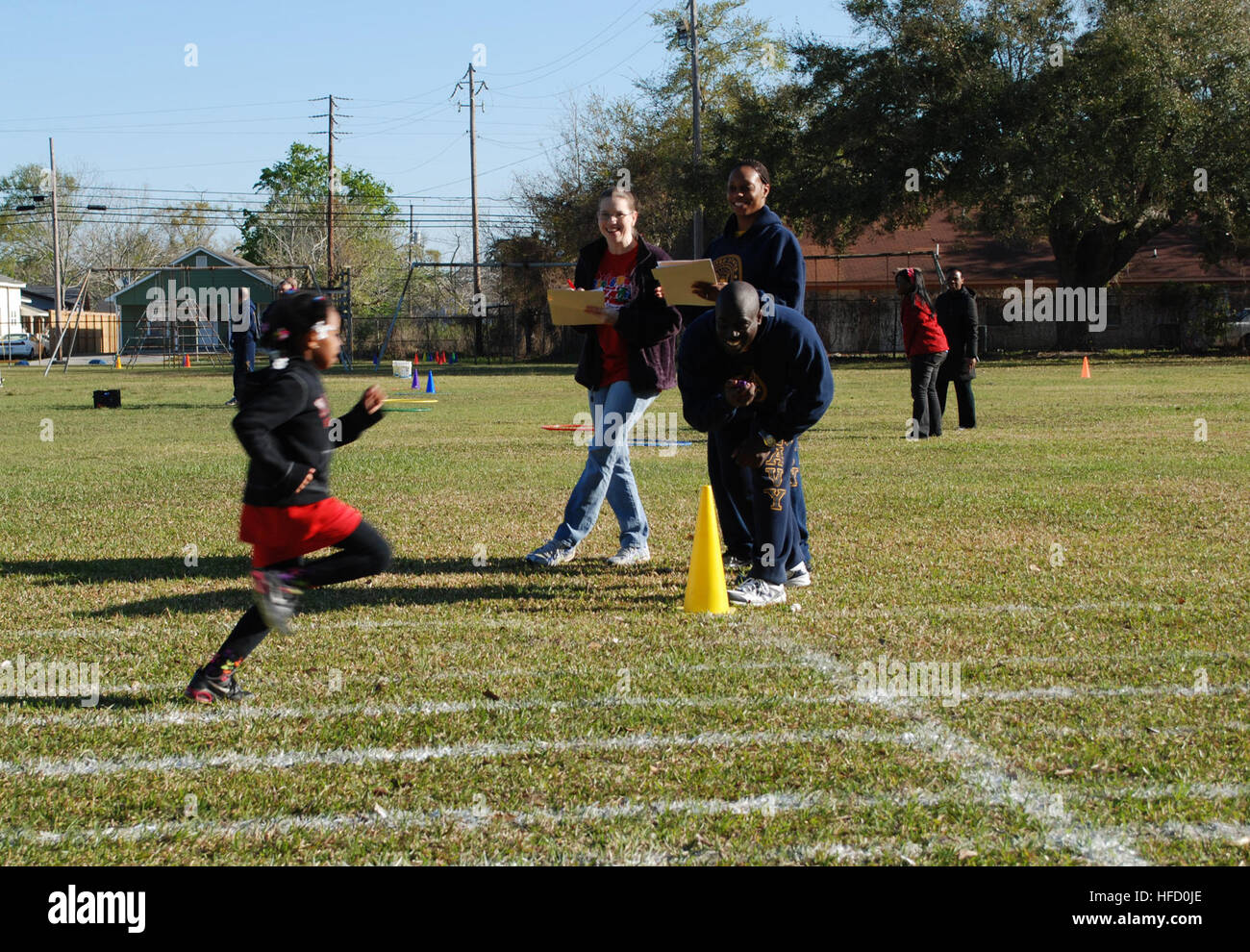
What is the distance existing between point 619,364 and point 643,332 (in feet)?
1.11

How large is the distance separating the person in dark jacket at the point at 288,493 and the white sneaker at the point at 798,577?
2.71 m

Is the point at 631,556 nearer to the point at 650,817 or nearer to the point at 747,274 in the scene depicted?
the point at 747,274

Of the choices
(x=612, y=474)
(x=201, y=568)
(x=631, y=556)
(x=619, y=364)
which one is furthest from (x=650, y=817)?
(x=201, y=568)

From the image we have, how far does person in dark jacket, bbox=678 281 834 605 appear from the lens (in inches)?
248

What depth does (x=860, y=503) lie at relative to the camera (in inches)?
388

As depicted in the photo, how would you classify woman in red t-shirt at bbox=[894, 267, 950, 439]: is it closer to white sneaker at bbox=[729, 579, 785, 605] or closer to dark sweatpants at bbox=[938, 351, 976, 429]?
dark sweatpants at bbox=[938, 351, 976, 429]

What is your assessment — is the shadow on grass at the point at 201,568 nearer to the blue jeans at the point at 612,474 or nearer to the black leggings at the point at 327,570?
the blue jeans at the point at 612,474

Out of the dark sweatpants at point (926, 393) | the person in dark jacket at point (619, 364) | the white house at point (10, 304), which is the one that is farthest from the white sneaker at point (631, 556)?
the white house at point (10, 304)

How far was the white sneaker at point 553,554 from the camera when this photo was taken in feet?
24.6

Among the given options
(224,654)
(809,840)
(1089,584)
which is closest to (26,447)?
(224,654)

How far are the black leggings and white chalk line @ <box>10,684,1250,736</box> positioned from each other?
23 centimetres

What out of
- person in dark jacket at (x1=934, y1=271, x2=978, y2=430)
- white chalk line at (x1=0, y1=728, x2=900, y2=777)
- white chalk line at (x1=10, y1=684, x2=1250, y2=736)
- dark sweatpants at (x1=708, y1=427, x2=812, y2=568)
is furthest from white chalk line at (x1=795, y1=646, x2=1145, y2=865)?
person in dark jacket at (x1=934, y1=271, x2=978, y2=430)

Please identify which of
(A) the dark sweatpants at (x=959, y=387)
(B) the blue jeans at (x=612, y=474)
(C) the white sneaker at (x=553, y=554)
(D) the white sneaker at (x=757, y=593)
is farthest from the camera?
(A) the dark sweatpants at (x=959, y=387)
